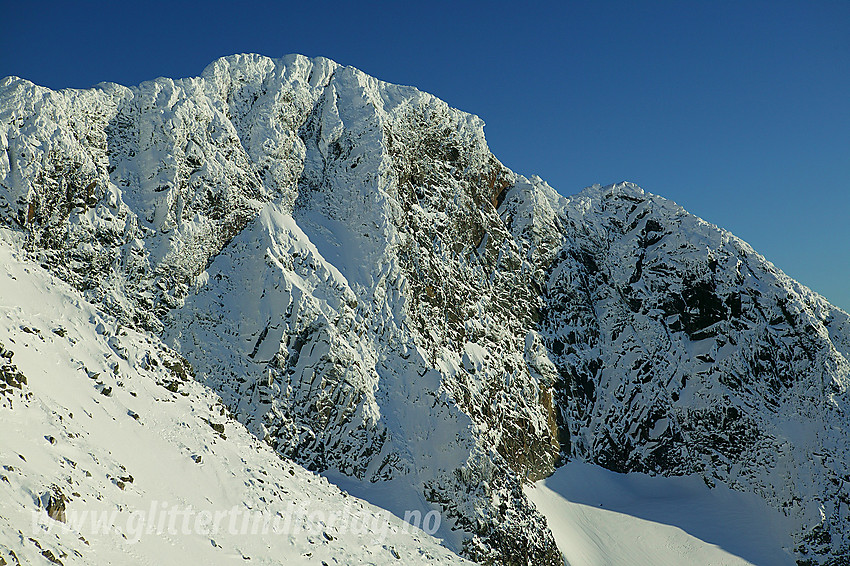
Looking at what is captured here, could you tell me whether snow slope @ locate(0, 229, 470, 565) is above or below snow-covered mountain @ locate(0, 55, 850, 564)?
below

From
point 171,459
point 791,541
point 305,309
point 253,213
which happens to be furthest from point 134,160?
point 791,541

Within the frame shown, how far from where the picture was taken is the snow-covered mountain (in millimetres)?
36125

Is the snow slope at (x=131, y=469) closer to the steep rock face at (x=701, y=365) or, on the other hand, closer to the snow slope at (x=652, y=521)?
the snow slope at (x=652, y=521)

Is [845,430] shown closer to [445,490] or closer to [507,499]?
[507,499]

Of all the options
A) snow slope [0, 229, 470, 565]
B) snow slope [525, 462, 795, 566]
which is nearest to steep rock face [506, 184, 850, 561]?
snow slope [525, 462, 795, 566]

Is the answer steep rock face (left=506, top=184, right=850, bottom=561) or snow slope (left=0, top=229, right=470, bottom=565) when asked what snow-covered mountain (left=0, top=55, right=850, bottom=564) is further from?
snow slope (left=0, top=229, right=470, bottom=565)

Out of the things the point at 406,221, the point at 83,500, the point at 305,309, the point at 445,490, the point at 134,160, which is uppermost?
the point at 406,221

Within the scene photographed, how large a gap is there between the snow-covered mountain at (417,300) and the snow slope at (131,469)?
1056 mm

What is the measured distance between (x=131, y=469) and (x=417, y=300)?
24.5m

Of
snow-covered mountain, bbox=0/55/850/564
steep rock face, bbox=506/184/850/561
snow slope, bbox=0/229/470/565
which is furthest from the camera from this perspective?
steep rock face, bbox=506/184/850/561

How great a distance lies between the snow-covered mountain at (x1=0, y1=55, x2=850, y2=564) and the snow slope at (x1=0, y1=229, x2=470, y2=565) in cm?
106

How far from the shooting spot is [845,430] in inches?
1783

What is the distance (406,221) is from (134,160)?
1935cm

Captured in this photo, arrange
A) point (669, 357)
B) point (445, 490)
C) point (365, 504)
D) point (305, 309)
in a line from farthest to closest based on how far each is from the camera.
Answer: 1. point (669, 357)
2. point (305, 309)
3. point (445, 490)
4. point (365, 504)
